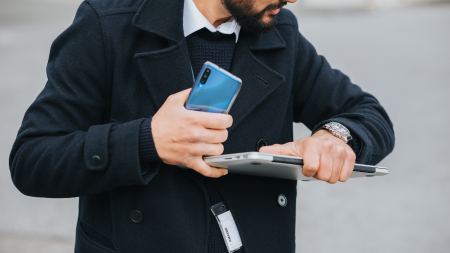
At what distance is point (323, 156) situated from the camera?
1.84 m

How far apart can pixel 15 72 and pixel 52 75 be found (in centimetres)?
805

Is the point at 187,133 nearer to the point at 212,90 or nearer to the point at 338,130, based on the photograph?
the point at 212,90

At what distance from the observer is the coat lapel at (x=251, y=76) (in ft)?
6.74

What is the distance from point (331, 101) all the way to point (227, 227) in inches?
19.7

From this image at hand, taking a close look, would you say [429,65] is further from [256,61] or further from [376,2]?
[256,61]

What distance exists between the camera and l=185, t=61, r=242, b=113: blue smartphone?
5.49ft

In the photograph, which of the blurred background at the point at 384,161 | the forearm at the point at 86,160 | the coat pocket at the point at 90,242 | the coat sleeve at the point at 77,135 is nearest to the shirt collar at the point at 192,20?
the coat sleeve at the point at 77,135

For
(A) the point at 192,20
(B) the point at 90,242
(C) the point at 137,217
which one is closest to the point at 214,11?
(A) the point at 192,20

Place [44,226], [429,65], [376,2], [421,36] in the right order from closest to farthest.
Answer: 1. [44,226]
2. [429,65]
3. [421,36]
4. [376,2]

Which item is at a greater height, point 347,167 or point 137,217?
point 347,167

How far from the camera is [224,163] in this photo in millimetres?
1709

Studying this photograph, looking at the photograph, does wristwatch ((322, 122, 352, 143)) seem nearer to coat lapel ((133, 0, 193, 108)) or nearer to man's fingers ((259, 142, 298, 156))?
man's fingers ((259, 142, 298, 156))

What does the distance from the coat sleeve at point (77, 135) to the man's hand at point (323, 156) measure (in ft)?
1.12

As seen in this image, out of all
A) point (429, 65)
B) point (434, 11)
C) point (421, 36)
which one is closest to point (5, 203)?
point (429, 65)
